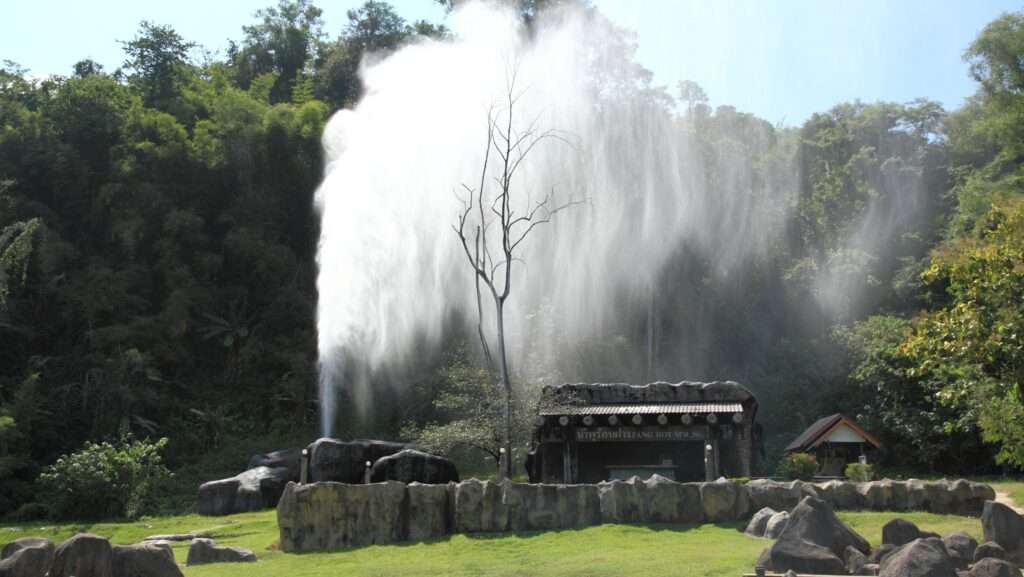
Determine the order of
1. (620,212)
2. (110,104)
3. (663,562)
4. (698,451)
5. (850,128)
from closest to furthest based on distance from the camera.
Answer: (663,562) < (698,451) < (620,212) < (110,104) < (850,128)

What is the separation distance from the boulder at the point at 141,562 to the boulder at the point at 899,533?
8.93 m

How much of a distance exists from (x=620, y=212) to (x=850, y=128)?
554 inches

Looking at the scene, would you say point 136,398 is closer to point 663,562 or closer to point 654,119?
point 654,119

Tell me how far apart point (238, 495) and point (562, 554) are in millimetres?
13005

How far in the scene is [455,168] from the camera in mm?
35625

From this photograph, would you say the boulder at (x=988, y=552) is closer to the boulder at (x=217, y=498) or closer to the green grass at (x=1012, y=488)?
the green grass at (x=1012, y=488)

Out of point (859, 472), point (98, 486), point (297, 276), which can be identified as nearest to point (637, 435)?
point (859, 472)

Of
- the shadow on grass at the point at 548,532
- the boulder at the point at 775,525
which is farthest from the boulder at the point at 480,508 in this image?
the boulder at the point at 775,525

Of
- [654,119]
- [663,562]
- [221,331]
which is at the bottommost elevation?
[663,562]

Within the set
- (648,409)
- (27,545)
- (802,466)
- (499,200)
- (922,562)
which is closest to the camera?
(922,562)

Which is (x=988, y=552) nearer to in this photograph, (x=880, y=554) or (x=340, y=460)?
(x=880, y=554)

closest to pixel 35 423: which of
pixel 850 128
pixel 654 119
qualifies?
pixel 654 119

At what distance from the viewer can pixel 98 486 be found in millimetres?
27047

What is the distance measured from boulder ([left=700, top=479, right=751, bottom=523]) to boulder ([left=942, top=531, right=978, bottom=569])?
5.94 meters
